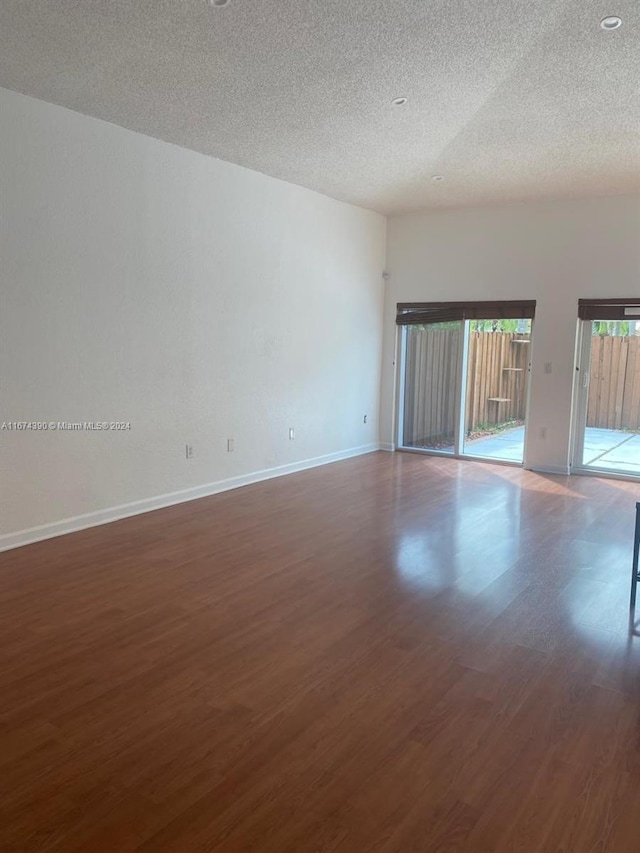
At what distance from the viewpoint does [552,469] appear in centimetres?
693

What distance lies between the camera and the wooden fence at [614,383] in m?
6.49

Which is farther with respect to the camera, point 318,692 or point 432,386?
point 432,386

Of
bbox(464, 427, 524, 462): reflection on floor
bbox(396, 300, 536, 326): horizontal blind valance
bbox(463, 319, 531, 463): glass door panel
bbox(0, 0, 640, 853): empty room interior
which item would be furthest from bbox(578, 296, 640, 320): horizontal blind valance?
bbox(464, 427, 524, 462): reflection on floor

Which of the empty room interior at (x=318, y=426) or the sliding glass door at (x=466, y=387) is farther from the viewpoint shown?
the sliding glass door at (x=466, y=387)

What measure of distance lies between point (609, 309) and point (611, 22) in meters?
3.89

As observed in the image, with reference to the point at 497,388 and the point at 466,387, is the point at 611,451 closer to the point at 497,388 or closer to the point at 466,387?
the point at 497,388

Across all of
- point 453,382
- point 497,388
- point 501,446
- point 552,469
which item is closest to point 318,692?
point 552,469

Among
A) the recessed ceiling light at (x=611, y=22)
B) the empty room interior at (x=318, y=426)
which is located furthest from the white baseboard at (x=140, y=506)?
the recessed ceiling light at (x=611, y=22)

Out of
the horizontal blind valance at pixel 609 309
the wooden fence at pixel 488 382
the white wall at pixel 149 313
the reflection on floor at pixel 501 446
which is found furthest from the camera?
the reflection on floor at pixel 501 446

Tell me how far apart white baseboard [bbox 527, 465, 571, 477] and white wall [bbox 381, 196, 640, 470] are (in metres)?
0.02

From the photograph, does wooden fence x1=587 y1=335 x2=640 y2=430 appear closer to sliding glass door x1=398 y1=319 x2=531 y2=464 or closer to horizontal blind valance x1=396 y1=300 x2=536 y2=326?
sliding glass door x1=398 y1=319 x2=531 y2=464

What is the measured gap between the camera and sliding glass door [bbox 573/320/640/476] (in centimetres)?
650

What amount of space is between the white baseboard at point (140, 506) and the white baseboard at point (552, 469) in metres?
2.36

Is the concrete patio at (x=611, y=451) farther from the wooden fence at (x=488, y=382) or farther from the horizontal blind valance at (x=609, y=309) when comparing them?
the horizontal blind valance at (x=609, y=309)
